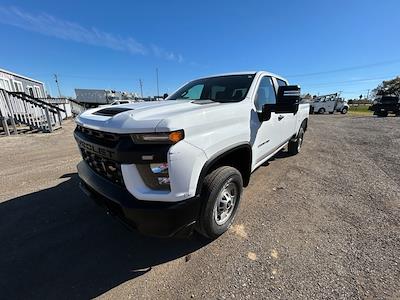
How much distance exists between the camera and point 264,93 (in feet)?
11.2

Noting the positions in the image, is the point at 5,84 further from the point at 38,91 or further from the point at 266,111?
the point at 266,111

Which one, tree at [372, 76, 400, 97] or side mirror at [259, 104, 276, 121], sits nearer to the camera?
side mirror at [259, 104, 276, 121]

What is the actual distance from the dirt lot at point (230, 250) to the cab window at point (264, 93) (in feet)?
5.05

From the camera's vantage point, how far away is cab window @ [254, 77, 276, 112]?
10.2ft

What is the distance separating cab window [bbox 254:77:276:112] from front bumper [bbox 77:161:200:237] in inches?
70.4

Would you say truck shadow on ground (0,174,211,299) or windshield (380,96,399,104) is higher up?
windshield (380,96,399,104)

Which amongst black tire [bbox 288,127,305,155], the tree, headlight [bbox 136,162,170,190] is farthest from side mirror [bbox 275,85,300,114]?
the tree

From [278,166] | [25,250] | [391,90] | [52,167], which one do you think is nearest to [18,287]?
[25,250]

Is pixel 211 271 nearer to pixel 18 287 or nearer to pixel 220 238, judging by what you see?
pixel 220 238

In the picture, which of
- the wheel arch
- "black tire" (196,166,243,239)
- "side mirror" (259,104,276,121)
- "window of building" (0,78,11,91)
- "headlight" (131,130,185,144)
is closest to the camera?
"headlight" (131,130,185,144)

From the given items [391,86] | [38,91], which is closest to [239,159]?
[38,91]

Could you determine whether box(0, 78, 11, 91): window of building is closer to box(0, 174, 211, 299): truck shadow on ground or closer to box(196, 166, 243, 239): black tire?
box(0, 174, 211, 299): truck shadow on ground

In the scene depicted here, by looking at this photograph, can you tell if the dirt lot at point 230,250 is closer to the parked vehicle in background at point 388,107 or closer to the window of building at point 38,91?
the window of building at point 38,91

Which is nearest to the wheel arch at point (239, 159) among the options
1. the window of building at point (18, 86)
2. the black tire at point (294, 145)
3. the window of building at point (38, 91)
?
the black tire at point (294, 145)
